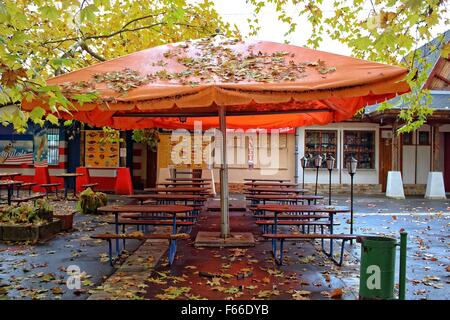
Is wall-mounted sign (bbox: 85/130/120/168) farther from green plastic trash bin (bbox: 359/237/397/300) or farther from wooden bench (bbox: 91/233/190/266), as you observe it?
green plastic trash bin (bbox: 359/237/397/300)

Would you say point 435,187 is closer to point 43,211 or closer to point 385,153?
point 385,153

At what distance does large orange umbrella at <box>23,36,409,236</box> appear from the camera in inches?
185

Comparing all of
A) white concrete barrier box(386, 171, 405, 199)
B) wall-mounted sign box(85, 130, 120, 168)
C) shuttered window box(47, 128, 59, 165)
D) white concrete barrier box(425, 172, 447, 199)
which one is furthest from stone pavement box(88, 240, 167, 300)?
white concrete barrier box(425, 172, 447, 199)

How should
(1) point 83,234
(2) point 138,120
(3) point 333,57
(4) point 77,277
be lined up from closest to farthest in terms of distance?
(4) point 77,277, (3) point 333,57, (1) point 83,234, (2) point 138,120

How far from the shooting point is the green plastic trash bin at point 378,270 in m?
3.90

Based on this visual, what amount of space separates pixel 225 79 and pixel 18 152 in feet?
49.5

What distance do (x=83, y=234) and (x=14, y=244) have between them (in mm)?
1226

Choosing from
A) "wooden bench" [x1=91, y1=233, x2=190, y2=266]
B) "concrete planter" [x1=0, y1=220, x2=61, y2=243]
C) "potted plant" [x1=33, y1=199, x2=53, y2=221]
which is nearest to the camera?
"wooden bench" [x1=91, y1=233, x2=190, y2=266]

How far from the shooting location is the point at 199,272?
5.07 m

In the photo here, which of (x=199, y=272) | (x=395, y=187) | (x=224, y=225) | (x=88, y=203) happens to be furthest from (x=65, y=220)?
(x=395, y=187)

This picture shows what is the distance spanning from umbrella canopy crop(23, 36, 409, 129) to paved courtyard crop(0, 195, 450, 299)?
6.29ft
